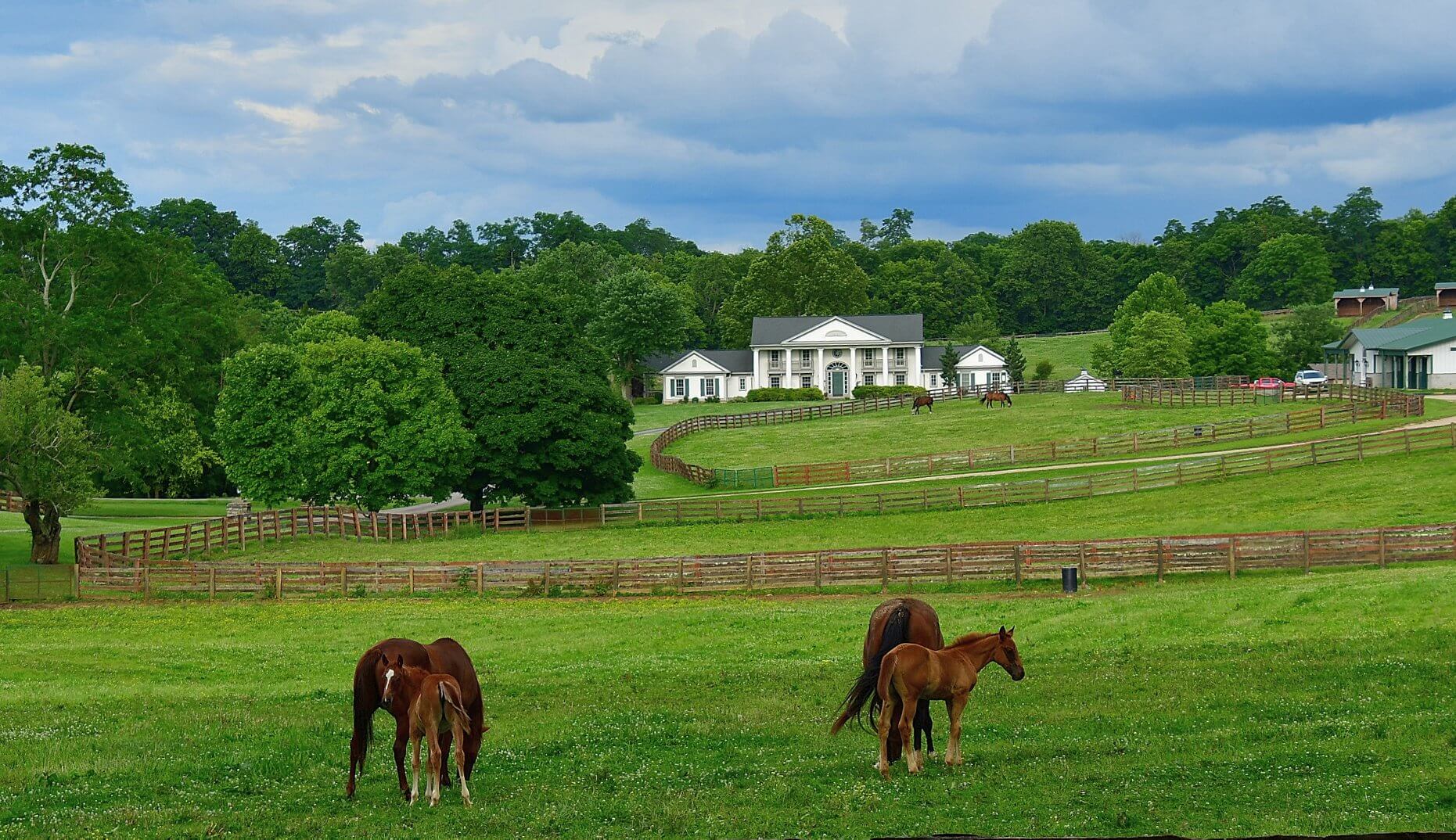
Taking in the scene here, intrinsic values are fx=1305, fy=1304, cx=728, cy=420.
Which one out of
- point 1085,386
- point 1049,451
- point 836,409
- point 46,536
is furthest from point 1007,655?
point 1085,386

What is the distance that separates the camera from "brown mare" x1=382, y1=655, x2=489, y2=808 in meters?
12.7

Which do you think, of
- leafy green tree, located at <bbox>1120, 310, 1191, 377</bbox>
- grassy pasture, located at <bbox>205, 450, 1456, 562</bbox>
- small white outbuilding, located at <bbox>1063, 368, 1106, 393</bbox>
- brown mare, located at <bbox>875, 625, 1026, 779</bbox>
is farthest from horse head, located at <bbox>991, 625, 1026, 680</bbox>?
leafy green tree, located at <bbox>1120, 310, 1191, 377</bbox>

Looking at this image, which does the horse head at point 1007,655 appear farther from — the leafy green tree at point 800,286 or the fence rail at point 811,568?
the leafy green tree at point 800,286

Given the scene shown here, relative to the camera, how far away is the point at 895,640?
15445 mm

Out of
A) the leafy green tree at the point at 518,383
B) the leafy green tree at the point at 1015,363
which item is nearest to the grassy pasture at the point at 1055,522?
the leafy green tree at the point at 518,383

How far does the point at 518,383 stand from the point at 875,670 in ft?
144

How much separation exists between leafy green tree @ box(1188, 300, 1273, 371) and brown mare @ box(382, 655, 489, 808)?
9774 cm

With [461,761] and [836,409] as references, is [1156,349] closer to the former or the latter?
[836,409]

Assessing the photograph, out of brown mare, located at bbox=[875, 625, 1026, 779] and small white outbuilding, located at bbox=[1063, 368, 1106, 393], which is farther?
small white outbuilding, located at bbox=[1063, 368, 1106, 393]

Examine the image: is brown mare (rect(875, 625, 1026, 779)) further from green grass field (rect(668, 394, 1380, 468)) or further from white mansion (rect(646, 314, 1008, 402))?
white mansion (rect(646, 314, 1008, 402))

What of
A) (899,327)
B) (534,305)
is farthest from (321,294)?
(534,305)

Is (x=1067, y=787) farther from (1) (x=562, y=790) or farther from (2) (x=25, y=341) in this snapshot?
(2) (x=25, y=341)

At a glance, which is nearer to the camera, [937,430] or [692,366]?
[937,430]

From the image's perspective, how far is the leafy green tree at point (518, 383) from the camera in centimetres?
5556
